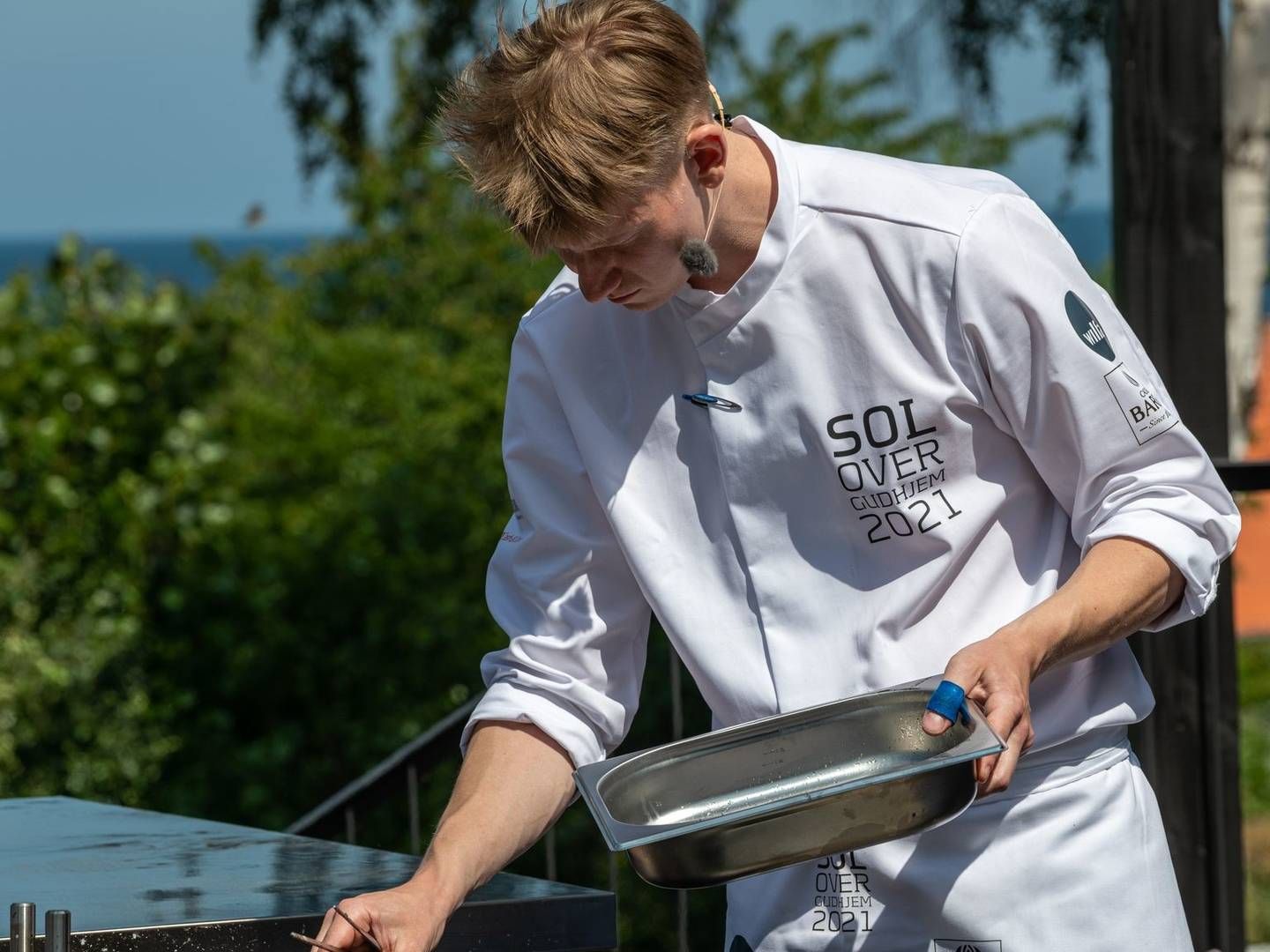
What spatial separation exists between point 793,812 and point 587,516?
51 cm

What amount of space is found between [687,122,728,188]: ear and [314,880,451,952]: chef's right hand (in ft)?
2.29

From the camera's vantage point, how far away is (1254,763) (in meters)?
10.1

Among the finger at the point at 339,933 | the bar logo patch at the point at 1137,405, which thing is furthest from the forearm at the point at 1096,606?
the finger at the point at 339,933

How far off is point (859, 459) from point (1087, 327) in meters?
0.24

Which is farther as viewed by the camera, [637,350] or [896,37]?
[896,37]

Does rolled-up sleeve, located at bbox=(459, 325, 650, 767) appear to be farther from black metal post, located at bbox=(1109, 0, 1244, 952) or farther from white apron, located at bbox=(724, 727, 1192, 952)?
black metal post, located at bbox=(1109, 0, 1244, 952)

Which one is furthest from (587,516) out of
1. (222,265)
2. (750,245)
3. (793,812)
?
(222,265)

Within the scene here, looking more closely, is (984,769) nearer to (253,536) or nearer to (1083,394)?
(1083,394)

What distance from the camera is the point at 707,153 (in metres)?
1.58

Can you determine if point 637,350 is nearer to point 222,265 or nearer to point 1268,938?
point 222,265

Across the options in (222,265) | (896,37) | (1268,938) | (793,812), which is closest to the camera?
(793,812)

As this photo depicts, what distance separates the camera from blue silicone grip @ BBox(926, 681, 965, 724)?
4.43 ft

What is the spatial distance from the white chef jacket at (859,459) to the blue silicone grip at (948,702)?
20 centimetres

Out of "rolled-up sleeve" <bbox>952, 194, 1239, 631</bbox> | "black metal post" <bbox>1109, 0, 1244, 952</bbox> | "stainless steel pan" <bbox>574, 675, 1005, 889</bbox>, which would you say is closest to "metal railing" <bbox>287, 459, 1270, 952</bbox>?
"black metal post" <bbox>1109, 0, 1244, 952</bbox>
